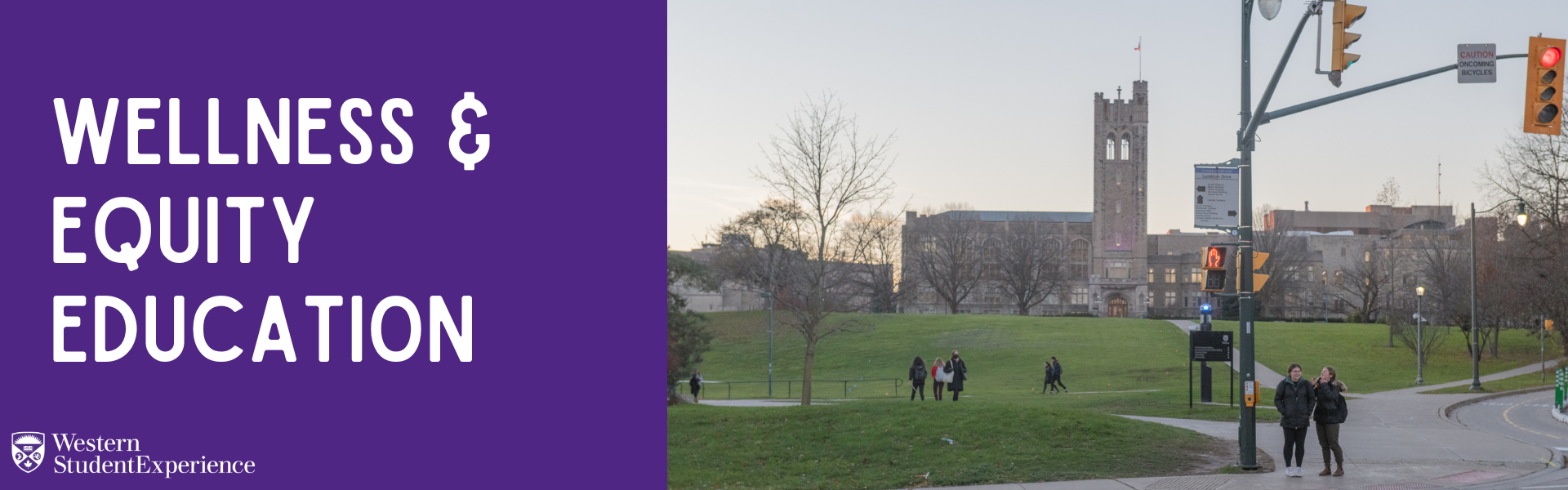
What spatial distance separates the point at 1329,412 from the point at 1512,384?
33227mm

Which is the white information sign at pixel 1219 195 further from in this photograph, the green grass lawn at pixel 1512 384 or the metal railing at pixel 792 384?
the metal railing at pixel 792 384


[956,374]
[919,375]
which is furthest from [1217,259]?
[919,375]

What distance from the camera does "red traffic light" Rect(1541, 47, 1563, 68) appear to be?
494 inches

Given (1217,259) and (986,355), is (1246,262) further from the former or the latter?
(986,355)

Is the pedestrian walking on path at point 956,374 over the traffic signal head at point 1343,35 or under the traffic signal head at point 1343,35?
under

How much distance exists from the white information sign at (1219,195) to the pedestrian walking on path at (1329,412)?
8.00 feet

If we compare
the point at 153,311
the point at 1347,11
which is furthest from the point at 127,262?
the point at 1347,11

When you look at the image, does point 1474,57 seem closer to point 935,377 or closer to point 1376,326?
point 935,377

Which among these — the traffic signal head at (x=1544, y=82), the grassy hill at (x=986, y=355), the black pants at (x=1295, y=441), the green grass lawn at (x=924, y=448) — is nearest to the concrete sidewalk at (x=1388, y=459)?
the black pants at (x=1295, y=441)

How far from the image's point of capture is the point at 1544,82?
12.6 m

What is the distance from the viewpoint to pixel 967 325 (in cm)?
7519

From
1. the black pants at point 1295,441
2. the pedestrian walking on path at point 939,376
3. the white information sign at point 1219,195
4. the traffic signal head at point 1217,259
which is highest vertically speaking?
the white information sign at point 1219,195

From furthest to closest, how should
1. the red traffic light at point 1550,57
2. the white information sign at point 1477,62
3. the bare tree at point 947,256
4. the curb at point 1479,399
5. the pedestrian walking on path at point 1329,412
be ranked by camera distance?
the bare tree at point 947,256 < the curb at point 1479,399 < the pedestrian walking on path at point 1329,412 < the white information sign at point 1477,62 < the red traffic light at point 1550,57

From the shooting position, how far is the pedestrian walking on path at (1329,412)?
14.3 metres
